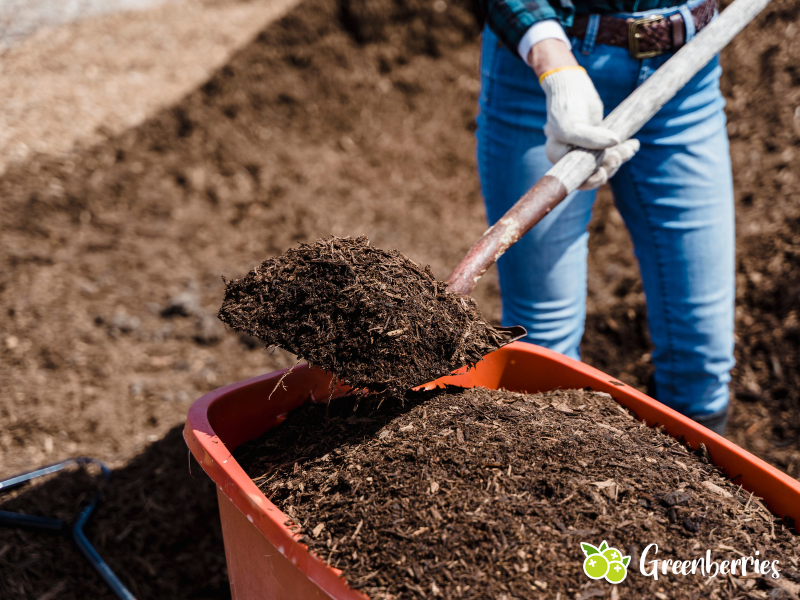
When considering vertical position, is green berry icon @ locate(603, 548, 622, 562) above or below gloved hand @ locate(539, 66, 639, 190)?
below

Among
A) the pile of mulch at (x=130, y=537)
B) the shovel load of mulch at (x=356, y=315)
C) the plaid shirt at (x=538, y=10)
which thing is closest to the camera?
the shovel load of mulch at (x=356, y=315)

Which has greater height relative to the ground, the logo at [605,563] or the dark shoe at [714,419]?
the logo at [605,563]

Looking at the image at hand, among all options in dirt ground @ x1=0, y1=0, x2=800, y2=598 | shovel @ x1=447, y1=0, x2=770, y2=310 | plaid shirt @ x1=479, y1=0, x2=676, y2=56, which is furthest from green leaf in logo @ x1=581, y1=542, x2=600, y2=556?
dirt ground @ x1=0, y1=0, x2=800, y2=598

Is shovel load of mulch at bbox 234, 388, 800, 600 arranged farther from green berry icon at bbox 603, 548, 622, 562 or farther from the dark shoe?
the dark shoe

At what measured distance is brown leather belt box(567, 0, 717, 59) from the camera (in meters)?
1.50

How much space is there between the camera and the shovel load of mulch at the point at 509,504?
3.09 feet

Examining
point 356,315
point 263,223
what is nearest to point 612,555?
point 356,315

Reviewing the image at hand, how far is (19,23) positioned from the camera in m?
4.87

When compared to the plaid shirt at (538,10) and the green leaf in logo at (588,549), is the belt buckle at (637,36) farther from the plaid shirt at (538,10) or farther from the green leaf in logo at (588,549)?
the green leaf in logo at (588,549)

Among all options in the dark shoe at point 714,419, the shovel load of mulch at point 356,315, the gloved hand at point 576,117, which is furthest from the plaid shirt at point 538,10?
the dark shoe at point 714,419

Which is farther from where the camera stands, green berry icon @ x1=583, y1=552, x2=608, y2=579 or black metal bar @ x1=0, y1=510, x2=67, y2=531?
black metal bar @ x1=0, y1=510, x2=67, y2=531

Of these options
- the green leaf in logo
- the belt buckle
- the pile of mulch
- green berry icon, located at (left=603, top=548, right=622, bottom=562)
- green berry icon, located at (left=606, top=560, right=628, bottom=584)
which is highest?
the belt buckle

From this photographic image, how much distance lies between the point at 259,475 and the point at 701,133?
4.90ft

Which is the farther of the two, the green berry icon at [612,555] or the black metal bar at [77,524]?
the black metal bar at [77,524]
